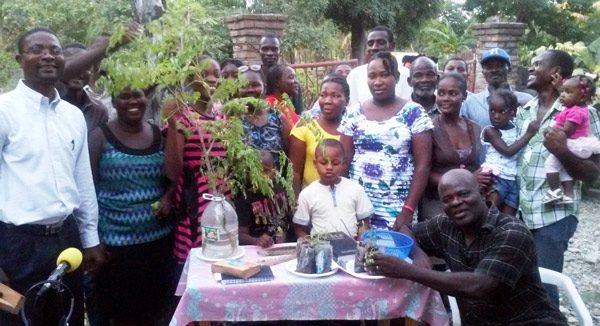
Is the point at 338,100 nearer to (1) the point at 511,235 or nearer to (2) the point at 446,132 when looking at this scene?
(2) the point at 446,132

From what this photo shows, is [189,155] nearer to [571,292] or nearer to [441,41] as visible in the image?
[571,292]

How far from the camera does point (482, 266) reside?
8.61 feet

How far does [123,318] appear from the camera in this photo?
3627mm

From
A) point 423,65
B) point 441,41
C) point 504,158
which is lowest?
point 504,158

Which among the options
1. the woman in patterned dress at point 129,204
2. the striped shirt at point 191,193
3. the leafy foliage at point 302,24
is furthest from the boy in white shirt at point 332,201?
the leafy foliage at point 302,24

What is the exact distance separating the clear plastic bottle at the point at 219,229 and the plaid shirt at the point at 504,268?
1.16m

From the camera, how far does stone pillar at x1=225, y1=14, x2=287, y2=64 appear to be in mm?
7574

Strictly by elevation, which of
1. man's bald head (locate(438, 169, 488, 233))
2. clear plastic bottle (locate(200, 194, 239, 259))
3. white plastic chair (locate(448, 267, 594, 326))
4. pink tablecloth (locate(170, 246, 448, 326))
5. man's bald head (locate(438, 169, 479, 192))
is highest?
man's bald head (locate(438, 169, 479, 192))

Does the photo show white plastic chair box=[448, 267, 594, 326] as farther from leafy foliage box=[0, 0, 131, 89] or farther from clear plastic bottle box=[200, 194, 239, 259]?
leafy foliage box=[0, 0, 131, 89]

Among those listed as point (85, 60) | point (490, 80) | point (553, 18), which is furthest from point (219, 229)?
point (553, 18)

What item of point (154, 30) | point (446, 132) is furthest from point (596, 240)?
point (154, 30)

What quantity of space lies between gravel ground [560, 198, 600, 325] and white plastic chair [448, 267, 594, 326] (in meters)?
1.74

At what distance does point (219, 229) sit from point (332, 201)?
0.84 meters

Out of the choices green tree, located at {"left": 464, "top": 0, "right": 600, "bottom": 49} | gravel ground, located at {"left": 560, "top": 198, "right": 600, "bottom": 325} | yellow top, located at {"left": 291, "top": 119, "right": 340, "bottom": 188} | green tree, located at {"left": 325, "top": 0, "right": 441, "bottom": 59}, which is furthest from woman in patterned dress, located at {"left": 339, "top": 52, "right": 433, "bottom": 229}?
green tree, located at {"left": 464, "top": 0, "right": 600, "bottom": 49}
